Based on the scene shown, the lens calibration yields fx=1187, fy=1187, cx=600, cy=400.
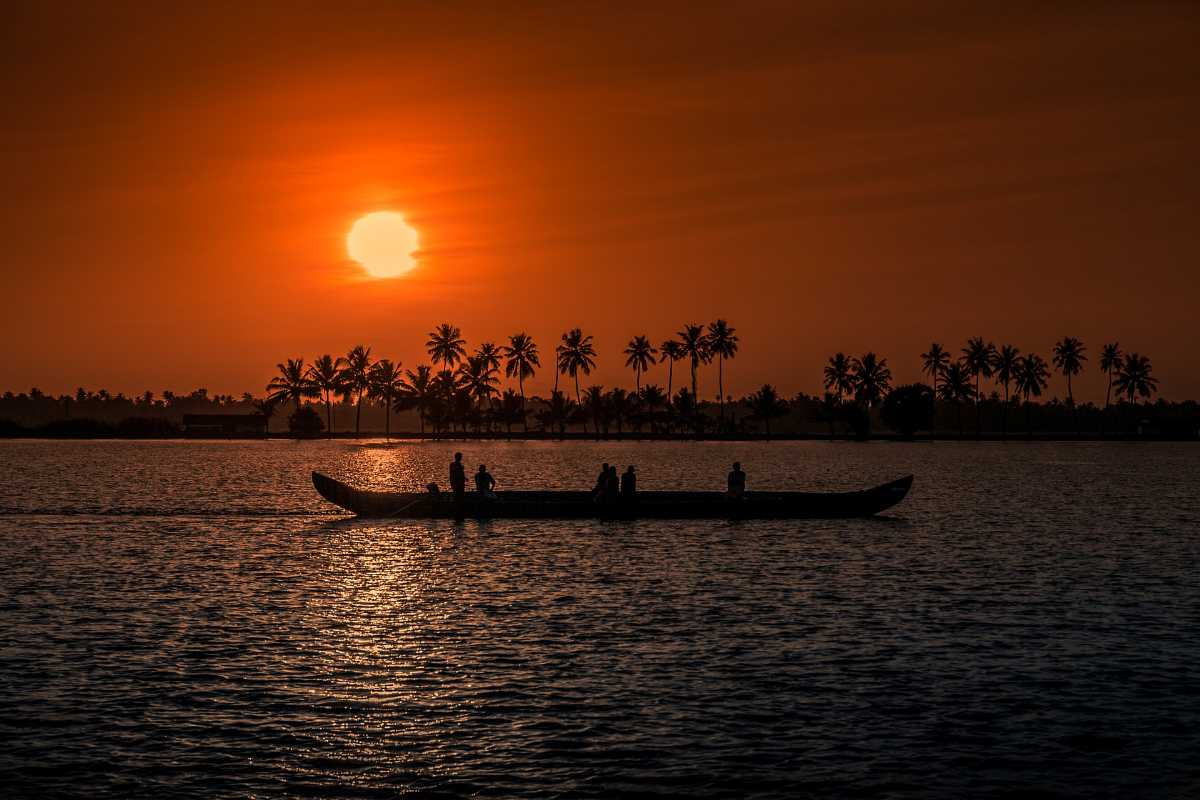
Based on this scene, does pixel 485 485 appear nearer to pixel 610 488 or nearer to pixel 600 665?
pixel 610 488

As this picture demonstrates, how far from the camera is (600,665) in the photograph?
77.3ft

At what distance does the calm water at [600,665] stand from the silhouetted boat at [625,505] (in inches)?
110

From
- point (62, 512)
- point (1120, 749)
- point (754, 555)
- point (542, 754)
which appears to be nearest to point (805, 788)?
point (542, 754)

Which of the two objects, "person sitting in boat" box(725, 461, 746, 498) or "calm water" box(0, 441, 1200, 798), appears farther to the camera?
"person sitting in boat" box(725, 461, 746, 498)

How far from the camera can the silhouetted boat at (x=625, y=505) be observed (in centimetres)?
5475

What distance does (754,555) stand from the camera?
1730 inches

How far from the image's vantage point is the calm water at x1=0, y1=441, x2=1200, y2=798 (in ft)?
54.9

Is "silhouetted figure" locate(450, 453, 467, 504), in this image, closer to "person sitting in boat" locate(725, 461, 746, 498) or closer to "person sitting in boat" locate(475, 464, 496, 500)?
"person sitting in boat" locate(475, 464, 496, 500)

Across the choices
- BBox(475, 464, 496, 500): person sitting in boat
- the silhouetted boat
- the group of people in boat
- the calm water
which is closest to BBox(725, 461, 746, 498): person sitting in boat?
the group of people in boat

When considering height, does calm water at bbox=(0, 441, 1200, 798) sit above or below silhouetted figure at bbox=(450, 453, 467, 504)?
below

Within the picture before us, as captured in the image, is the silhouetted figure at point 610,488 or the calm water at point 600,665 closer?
the calm water at point 600,665

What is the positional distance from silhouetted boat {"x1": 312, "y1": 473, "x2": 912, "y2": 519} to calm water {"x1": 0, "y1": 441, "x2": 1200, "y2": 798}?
2802mm

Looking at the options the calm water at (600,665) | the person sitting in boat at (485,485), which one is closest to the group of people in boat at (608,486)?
the person sitting in boat at (485,485)

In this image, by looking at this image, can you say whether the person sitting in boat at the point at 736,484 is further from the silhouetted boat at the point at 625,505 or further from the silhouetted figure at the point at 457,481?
the silhouetted figure at the point at 457,481
